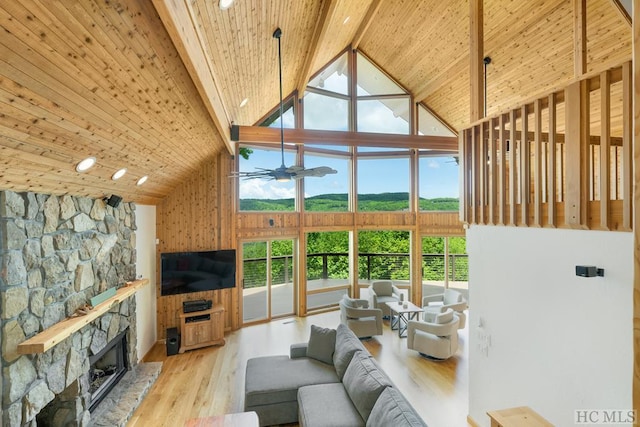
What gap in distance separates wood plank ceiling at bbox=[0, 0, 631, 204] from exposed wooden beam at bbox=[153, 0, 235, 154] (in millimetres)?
12

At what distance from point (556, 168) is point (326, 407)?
311 centimetres

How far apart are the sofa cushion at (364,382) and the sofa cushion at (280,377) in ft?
1.50

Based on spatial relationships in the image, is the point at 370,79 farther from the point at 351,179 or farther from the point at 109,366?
the point at 109,366

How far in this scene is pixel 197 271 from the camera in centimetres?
585

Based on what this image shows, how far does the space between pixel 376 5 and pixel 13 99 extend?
5.87 metres

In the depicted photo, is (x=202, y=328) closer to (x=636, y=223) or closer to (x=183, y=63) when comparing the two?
(x=183, y=63)

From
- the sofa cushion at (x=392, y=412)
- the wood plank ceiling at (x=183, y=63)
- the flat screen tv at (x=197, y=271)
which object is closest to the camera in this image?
the wood plank ceiling at (x=183, y=63)

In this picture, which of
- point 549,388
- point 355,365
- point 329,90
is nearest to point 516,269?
point 549,388

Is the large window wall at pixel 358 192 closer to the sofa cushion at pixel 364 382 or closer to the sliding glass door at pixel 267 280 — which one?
the sliding glass door at pixel 267 280

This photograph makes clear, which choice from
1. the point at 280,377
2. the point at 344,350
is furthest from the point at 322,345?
the point at 280,377

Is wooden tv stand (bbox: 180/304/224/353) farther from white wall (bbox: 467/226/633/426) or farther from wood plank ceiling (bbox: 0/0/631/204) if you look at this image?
white wall (bbox: 467/226/633/426)

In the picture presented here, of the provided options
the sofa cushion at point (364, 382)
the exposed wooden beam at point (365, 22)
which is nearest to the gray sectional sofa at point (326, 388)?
the sofa cushion at point (364, 382)

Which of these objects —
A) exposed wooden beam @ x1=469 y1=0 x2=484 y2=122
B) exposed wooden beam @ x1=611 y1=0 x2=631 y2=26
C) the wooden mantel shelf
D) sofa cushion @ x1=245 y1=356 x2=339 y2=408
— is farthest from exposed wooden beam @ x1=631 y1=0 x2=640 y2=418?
exposed wooden beam @ x1=611 y1=0 x2=631 y2=26

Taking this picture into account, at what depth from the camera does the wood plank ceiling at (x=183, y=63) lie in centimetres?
161
